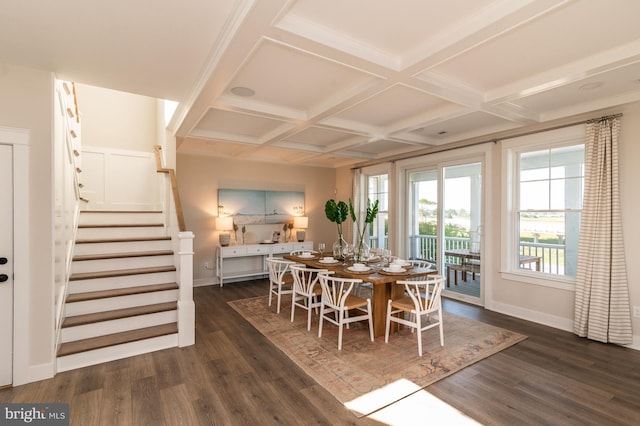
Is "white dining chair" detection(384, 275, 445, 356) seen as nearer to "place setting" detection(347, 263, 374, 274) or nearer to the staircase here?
"place setting" detection(347, 263, 374, 274)

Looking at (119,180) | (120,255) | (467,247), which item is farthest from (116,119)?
(467,247)

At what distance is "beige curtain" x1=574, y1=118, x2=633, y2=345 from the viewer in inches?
130

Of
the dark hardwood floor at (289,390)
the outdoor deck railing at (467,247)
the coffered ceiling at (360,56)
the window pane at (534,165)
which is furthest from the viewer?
the window pane at (534,165)

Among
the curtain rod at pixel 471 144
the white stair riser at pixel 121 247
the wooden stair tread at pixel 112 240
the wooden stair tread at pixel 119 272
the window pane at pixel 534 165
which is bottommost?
the wooden stair tread at pixel 119 272

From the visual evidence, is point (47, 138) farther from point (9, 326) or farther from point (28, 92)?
point (9, 326)

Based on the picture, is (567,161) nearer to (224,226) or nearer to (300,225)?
(300,225)

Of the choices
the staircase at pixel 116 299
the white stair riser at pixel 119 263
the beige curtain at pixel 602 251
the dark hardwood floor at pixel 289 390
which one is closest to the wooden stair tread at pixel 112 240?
the staircase at pixel 116 299

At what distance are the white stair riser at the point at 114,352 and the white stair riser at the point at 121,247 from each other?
53.0 inches

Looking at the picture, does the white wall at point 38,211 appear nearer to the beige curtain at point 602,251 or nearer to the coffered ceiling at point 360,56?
the coffered ceiling at point 360,56

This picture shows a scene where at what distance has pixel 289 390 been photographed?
251 centimetres

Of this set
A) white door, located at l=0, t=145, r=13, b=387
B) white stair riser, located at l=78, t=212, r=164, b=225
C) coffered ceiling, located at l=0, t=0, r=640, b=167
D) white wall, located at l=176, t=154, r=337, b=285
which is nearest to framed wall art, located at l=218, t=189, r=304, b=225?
white wall, located at l=176, t=154, r=337, b=285

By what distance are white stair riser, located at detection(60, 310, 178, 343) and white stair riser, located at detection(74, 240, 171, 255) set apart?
41.8 inches

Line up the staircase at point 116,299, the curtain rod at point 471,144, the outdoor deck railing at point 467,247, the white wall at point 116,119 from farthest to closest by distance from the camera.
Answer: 1. the white wall at point 116,119
2. the outdoor deck railing at point 467,247
3. the curtain rod at point 471,144
4. the staircase at point 116,299

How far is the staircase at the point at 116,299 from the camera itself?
9.82 ft
